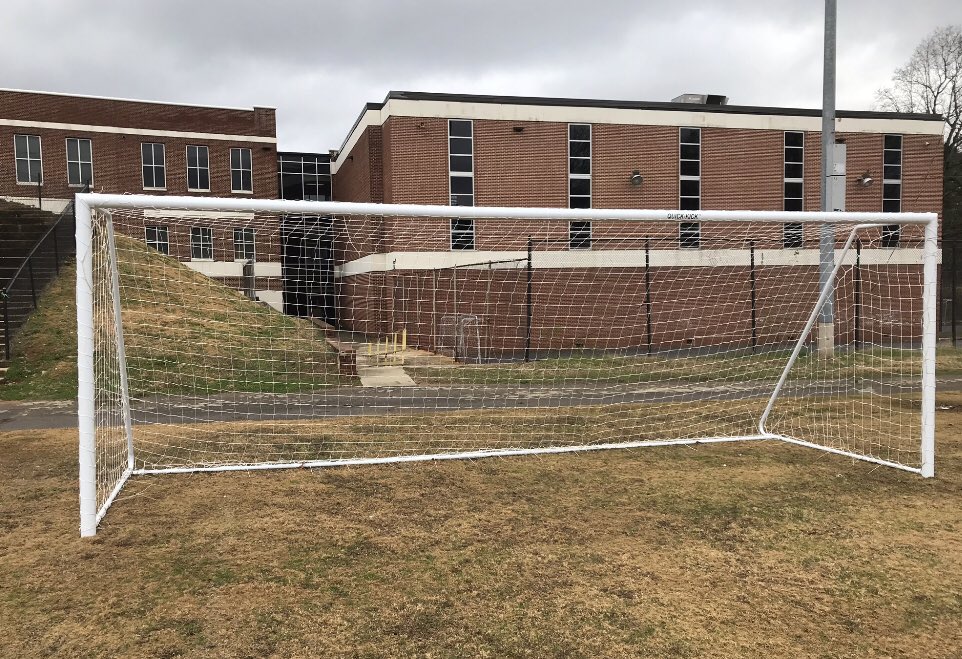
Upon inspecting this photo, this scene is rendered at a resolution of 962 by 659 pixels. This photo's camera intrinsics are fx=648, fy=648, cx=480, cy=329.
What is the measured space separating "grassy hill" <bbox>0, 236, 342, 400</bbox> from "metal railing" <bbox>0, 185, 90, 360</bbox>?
22cm

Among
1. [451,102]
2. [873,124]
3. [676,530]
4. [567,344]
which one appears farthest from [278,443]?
[873,124]

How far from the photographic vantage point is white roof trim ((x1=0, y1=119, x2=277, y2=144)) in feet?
94.8

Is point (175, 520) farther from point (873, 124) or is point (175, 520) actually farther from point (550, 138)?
point (873, 124)

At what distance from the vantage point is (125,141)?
30141mm

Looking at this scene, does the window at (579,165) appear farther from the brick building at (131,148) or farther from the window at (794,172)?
the brick building at (131,148)

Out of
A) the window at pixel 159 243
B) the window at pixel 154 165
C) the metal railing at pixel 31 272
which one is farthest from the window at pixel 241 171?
the metal railing at pixel 31 272

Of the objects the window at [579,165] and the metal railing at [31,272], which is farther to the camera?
the window at [579,165]

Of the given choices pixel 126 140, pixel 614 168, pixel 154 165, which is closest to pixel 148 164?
pixel 154 165

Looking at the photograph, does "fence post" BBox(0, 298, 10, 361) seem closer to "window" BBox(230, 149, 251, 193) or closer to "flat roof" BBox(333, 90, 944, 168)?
"flat roof" BBox(333, 90, 944, 168)

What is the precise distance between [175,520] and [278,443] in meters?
2.27

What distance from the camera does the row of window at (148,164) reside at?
2906 centimetres

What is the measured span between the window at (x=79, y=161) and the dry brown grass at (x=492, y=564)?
95.3 ft

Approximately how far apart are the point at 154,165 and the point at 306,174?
7.15 metres

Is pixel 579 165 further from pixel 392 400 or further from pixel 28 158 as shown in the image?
pixel 28 158
